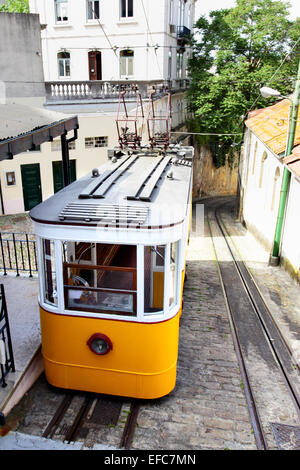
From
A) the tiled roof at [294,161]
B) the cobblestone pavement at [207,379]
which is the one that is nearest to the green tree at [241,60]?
the tiled roof at [294,161]

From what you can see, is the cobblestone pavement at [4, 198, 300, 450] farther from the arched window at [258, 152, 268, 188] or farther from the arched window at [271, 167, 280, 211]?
the arched window at [258, 152, 268, 188]

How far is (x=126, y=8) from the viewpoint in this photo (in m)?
22.4

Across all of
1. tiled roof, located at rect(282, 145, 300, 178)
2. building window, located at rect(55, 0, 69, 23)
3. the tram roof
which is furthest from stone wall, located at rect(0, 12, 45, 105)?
the tram roof

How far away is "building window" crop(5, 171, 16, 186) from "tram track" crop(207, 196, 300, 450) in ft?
32.4

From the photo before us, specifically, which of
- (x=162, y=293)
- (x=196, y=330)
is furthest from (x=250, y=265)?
(x=162, y=293)

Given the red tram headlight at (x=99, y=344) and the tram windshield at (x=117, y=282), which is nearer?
the tram windshield at (x=117, y=282)

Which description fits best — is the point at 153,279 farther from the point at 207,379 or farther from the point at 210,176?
the point at 210,176

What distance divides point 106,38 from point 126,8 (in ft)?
6.63

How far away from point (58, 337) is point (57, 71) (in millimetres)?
22598

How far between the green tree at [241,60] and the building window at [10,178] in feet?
37.5

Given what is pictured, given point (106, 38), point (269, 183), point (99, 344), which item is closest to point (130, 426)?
point (99, 344)

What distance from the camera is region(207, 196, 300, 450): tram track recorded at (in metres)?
5.36

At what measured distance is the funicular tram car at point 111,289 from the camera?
4.75 meters

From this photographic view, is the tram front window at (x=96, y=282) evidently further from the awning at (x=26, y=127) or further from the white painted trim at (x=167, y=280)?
the awning at (x=26, y=127)
